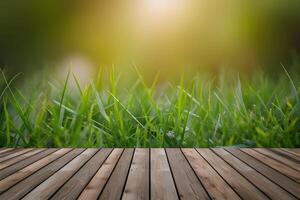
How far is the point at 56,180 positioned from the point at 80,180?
99 millimetres

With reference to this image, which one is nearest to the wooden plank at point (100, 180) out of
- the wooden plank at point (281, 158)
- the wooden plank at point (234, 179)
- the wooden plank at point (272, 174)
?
the wooden plank at point (234, 179)

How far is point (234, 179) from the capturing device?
1497mm

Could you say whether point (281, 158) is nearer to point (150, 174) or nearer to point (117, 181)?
point (150, 174)

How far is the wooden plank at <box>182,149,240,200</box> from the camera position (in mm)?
1266

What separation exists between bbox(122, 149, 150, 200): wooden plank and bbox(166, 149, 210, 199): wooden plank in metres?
0.12

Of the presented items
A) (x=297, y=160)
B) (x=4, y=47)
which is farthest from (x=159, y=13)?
(x=297, y=160)

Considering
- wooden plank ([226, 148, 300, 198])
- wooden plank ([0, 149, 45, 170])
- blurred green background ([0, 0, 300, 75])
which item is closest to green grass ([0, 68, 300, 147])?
blurred green background ([0, 0, 300, 75])

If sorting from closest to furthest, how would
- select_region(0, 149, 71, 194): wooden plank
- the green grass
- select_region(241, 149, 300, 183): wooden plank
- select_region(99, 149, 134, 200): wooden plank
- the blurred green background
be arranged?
select_region(99, 149, 134, 200): wooden plank
select_region(0, 149, 71, 194): wooden plank
select_region(241, 149, 300, 183): wooden plank
the green grass
the blurred green background

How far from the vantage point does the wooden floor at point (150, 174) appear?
1.28 m

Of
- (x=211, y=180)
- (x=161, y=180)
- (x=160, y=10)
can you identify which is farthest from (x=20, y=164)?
(x=160, y=10)

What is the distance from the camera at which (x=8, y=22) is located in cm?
287

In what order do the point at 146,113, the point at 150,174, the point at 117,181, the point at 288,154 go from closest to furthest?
the point at 117,181
the point at 150,174
the point at 288,154
the point at 146,113

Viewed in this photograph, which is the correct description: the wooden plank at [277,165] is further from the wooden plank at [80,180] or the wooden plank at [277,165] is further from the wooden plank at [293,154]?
the wooden plank at [80,180]

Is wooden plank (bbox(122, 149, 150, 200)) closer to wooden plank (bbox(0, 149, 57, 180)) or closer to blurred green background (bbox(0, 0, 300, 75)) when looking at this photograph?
wooden plank (bbox(0, 149, 57, 180))
